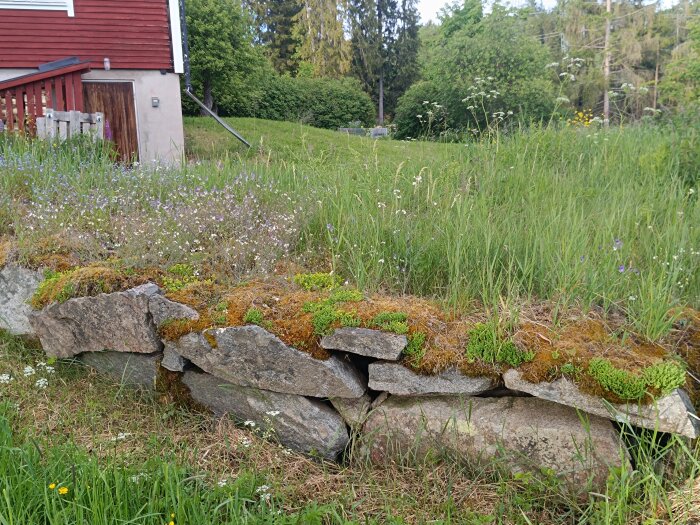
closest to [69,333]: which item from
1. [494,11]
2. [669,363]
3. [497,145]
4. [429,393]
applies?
[429,393]

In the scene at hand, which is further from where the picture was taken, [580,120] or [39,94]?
[39,94]

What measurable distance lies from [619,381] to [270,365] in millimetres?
1649

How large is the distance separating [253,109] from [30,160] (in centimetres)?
1943

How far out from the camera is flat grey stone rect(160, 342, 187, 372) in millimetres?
3432

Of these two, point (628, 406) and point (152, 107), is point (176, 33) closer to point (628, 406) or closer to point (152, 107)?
point (152, 107)

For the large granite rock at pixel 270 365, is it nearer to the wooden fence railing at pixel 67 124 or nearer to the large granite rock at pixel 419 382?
the large granite rock at pixel 419 382

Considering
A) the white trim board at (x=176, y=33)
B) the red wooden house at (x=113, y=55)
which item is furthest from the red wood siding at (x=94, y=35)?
the white trim board at (x=176, y=33)

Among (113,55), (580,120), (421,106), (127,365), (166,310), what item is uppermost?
(113,55)

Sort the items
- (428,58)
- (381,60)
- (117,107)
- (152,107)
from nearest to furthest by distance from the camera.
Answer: (117,107), (152,107), (381,60), (428,58)

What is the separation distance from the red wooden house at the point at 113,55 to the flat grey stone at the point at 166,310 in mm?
9162

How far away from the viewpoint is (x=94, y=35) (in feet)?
40.9

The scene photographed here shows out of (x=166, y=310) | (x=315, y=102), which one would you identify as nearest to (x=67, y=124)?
(x=166, y=310)

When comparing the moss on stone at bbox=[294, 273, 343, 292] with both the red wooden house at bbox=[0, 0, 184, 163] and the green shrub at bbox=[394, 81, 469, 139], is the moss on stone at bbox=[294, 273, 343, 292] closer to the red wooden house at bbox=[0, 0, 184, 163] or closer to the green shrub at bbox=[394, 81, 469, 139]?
the red wooden house at bbox=[0, 0, 184, 163]

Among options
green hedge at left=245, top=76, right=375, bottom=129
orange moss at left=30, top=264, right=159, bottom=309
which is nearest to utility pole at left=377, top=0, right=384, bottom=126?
green hedge at left=245, top=76, right=375, bottom=129
